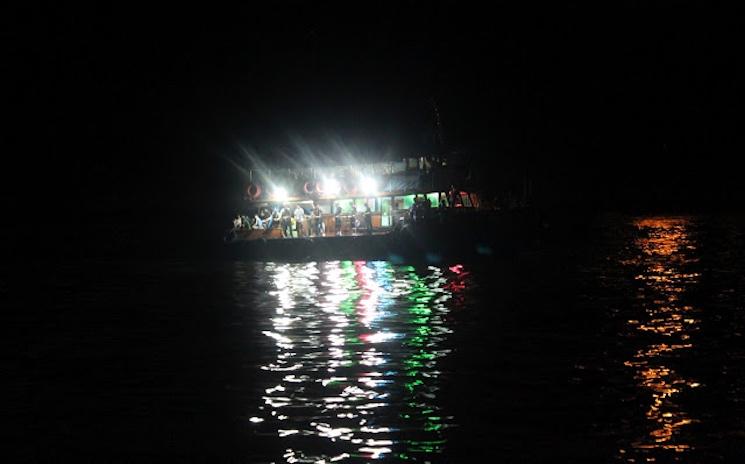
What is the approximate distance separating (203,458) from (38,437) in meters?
2.47

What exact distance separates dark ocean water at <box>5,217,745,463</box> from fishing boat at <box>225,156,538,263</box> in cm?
578

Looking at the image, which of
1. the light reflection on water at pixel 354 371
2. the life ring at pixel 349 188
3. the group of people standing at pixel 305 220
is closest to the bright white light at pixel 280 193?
the group of people standing at pixel 305 220

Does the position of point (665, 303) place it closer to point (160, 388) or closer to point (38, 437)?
point (160, 388)

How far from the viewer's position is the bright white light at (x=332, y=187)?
40562 mm

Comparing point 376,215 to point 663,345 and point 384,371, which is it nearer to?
point 663,345

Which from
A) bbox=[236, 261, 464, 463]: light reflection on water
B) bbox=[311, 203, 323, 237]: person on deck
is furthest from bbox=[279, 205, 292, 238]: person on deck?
bbox=[236, 261, 464, 463]: light reflection on water

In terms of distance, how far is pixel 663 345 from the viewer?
1844 cm

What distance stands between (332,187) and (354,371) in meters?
24.8

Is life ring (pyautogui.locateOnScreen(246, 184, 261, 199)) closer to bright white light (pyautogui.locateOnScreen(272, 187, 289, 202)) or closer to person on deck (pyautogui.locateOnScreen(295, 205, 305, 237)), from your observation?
bright white light (pyautogui.locateOnScreen(272, 187, 289, 202))

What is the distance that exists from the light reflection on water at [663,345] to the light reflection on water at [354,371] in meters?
2.55

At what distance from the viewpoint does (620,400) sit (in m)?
13.6

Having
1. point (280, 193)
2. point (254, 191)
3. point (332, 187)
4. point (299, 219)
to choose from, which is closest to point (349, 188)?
point (332, 187)

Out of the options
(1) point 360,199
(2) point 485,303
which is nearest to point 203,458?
(2) point 485,303

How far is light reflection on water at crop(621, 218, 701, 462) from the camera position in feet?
38.8
